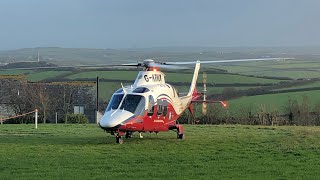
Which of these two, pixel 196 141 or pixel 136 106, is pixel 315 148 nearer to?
pixel 196 141

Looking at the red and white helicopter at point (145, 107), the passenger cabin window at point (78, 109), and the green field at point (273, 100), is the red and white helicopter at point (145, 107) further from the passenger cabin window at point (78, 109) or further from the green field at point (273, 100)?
the passenger cabin window at point (78, 109)

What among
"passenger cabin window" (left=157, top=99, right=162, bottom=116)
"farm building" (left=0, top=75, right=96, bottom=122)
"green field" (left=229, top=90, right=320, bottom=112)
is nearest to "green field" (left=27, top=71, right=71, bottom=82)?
"farm building" (left=0, top=75, right=96, bottom=122)

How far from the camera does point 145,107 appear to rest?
811 inches

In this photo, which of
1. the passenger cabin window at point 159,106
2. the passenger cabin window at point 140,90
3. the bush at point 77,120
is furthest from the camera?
the bush at point 77,120

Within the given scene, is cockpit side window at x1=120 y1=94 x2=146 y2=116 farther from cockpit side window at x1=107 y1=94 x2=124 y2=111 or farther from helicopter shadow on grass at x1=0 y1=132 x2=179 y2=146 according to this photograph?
helicopter shadow on grass at x1=0 y1=132 x2=179 y2=146

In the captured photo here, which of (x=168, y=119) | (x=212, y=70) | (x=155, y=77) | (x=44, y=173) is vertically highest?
(x=212, y=70)

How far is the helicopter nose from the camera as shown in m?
19.2

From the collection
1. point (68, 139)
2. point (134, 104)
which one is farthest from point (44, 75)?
point (134, 104)

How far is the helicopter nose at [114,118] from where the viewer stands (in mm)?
19219

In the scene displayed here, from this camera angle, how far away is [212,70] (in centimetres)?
6400

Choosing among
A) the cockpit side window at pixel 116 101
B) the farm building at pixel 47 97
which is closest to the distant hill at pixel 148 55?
the farm building at pixel 47 97

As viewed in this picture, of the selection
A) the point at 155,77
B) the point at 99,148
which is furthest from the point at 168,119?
the point at 99,148

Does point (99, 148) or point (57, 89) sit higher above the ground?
point (57, 89)

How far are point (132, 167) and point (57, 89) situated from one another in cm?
4206
